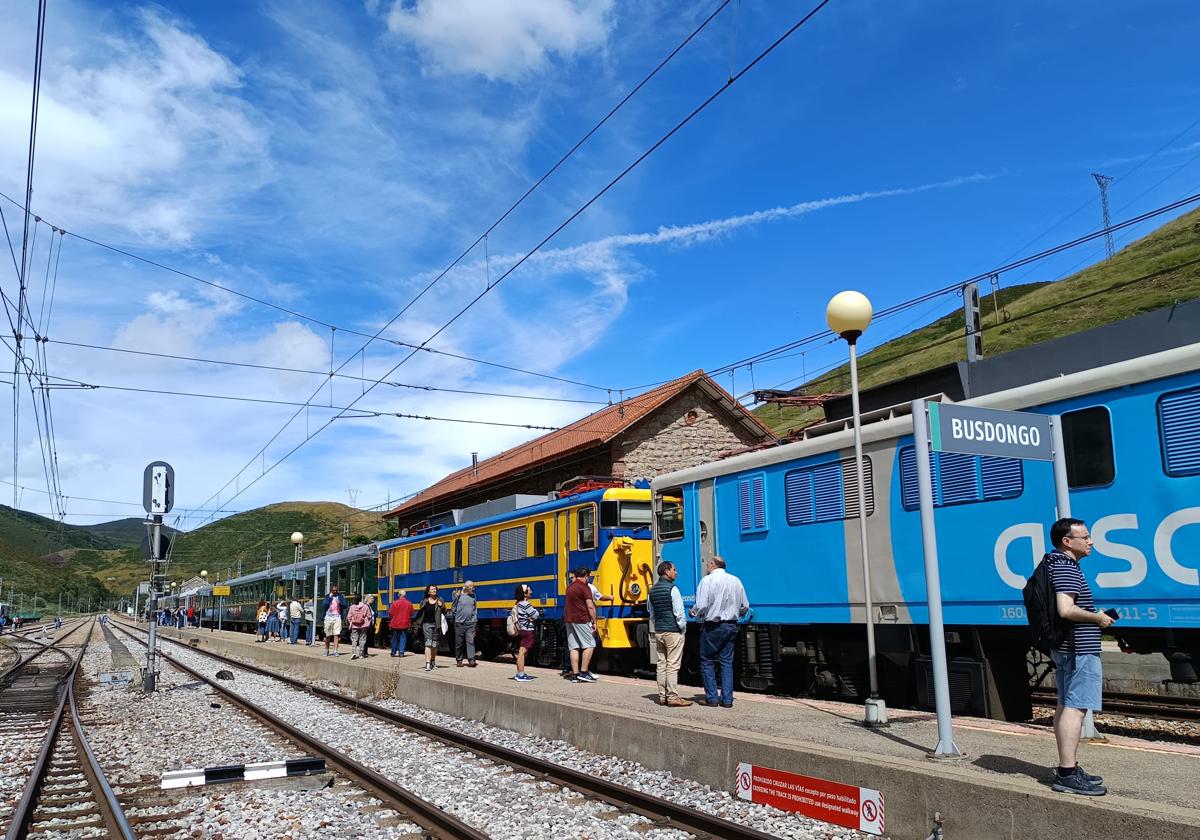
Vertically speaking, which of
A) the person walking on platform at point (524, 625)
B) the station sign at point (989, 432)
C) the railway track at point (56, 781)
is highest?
the station sign at point (989, 432)

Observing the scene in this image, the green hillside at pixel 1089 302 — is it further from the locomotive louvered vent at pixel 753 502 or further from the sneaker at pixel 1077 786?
the sneaker at pixel 1077 786

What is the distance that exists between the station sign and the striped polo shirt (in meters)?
1.30

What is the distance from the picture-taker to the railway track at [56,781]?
23.2 feet

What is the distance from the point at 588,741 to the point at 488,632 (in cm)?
1233

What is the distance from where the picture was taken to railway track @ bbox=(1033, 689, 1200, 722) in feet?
34.6

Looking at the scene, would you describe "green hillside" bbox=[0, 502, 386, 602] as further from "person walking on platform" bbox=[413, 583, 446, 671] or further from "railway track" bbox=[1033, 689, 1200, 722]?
"railway track" bbox=[1033, 689, 1200, 722]

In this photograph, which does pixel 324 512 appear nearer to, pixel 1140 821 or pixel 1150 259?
Answer: pixel 1150 259

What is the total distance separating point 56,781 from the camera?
29.3 feet

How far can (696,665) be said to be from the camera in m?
14.2

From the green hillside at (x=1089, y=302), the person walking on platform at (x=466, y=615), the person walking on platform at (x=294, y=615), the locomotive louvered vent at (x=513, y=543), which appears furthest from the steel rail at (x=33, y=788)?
the green hillside at (x=1089, y=302)

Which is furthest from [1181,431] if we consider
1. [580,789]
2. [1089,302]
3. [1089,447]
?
[1089,302]

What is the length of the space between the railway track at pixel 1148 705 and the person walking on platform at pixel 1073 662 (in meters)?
6.26

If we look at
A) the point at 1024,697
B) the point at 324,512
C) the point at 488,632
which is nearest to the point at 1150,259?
the point at 488,632

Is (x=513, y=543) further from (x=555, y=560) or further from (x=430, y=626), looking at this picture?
(x=430, y=626)
